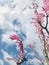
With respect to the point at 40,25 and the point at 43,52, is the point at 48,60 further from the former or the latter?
the point at 40,25

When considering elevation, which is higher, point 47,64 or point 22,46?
point 22,46

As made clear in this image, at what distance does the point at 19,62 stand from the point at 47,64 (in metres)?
2.87

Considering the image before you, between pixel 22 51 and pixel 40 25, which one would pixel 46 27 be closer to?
pixel 40 25

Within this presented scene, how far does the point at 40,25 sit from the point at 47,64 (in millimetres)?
4383

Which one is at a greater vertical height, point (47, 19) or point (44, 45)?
point (47, 19)

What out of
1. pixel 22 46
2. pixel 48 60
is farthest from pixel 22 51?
pixel 48 60

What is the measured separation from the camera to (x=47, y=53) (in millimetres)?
37094

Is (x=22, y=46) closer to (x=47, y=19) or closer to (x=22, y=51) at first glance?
(x=22, y=51)

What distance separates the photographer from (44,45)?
123ft

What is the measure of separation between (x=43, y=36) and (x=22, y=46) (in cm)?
327

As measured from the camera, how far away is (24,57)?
36438 mm

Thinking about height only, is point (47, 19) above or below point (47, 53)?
above

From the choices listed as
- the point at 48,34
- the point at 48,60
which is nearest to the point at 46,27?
the point at 48,34

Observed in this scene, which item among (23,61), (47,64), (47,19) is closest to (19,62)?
(23,61)
